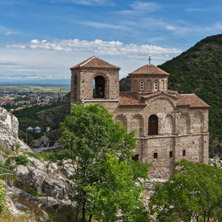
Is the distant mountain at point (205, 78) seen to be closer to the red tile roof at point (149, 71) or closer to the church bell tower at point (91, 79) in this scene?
the red tile roof at point (149, 71)

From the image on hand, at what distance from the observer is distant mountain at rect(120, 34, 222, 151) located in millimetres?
50312

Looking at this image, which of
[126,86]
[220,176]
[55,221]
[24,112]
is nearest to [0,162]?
[55,221]

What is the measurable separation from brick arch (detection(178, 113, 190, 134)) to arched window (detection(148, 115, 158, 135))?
2858 mm

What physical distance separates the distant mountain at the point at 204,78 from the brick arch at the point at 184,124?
18376 mm

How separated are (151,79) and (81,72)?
7787 mm

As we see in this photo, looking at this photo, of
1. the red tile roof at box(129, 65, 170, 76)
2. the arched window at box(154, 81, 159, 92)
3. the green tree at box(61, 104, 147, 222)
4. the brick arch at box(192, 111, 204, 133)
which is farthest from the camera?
the brick arch at box(192, 111, 204, 133)

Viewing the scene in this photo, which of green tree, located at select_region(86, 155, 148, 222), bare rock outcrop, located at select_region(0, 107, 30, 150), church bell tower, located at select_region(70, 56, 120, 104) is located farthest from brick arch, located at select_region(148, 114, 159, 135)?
green tree, located at select_region(86, 155, 148, 222)

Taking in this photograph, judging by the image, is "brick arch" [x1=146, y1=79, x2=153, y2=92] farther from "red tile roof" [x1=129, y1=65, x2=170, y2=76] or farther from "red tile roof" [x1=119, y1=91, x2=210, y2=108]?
"red tile roof" [x1=119, y1=91, x2=210, y2=108]

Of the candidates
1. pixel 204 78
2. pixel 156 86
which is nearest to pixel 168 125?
pixel 156 86

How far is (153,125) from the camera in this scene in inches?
1105

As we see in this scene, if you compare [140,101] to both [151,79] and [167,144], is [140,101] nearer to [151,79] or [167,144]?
[151,79]

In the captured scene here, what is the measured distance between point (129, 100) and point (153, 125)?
378cm

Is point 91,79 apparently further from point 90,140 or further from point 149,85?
point 90,140

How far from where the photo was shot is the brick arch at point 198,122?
29.9m
